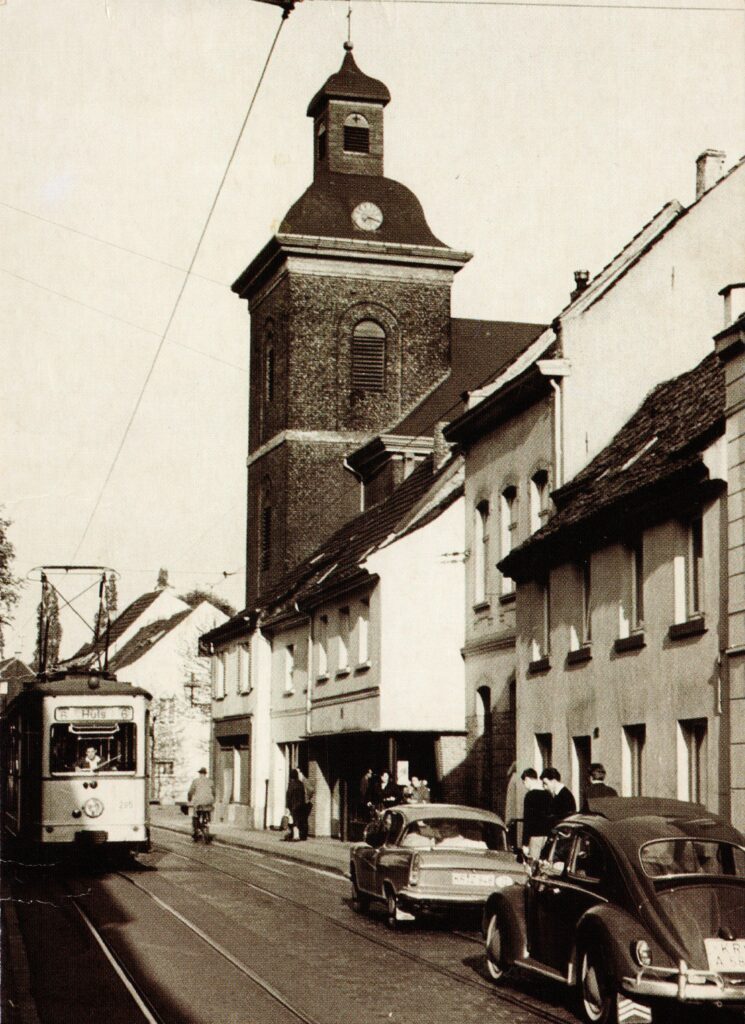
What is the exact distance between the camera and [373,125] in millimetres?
57844

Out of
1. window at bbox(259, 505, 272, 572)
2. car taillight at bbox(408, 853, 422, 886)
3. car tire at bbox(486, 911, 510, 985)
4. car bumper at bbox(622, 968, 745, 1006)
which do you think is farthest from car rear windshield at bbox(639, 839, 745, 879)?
window at bbox(259, 505, 272, 572)

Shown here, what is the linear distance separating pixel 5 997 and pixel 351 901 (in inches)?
367

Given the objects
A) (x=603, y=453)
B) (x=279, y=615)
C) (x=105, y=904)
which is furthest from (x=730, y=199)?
(x=279, y=615)

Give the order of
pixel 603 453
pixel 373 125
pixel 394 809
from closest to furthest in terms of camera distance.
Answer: pixel 394 809
pixel 603 453
pixel 373 125

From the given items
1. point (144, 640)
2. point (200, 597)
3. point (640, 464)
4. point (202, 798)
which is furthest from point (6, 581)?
point (200, 597)

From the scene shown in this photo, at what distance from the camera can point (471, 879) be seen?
17688 mm

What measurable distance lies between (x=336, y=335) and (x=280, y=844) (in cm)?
2195

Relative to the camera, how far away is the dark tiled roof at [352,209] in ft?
180

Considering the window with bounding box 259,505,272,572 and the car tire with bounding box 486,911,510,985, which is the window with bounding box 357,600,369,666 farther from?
the car tire with bounding box 486,911,510,985

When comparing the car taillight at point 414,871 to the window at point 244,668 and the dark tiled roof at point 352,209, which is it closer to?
the window at point 244,668

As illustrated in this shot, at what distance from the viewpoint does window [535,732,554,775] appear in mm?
27047

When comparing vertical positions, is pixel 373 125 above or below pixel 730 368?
above

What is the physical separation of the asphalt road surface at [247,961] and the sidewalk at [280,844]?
19.5 feet

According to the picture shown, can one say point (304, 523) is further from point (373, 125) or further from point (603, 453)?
point (603, 453)
